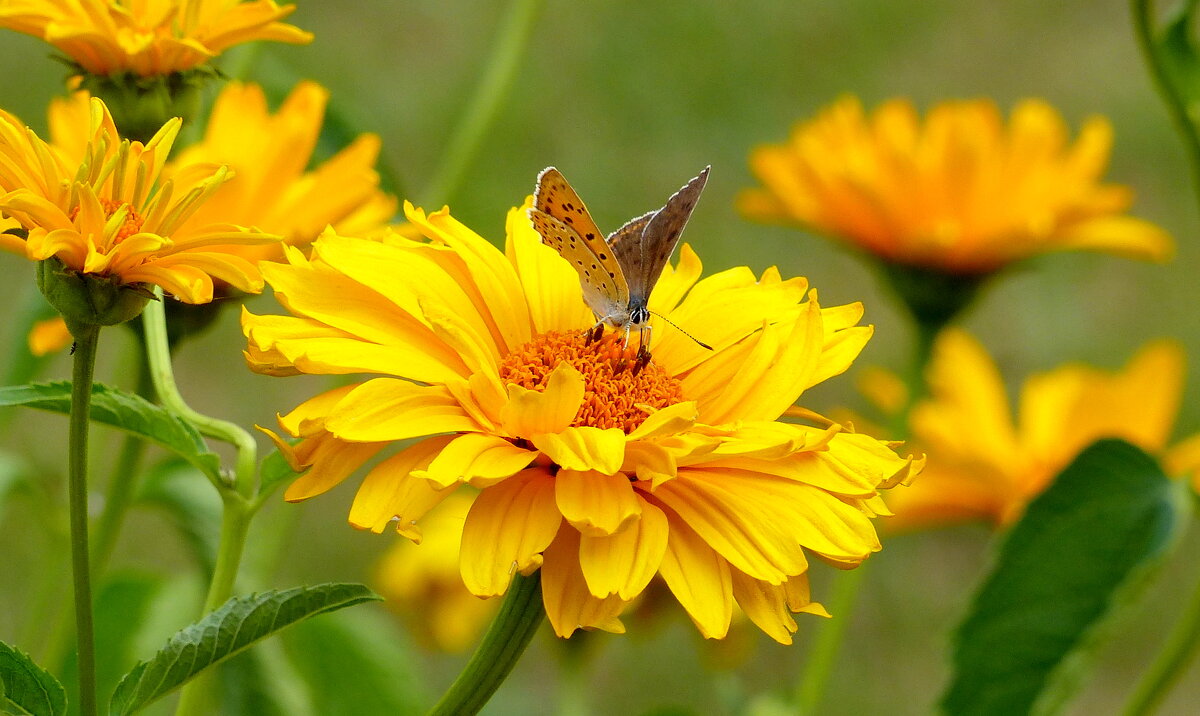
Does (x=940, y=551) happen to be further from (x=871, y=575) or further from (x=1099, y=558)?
(x=1099, y=558)

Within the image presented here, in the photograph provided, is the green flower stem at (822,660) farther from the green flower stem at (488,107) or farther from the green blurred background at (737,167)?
the green blurred background at (737,167)

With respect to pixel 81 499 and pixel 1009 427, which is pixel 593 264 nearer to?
pixel 81 499

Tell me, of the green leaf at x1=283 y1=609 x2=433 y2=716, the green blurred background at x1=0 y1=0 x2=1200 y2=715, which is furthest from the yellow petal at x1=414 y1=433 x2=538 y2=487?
the green blurred background at x1=0 y1=0 x2=1200 y2=715

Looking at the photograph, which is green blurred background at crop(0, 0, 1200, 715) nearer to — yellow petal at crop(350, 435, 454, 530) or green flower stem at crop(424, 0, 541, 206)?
green flower stem at crop(424, 0, 541, 206)

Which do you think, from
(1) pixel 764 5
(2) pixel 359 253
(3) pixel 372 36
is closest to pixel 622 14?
(1) pixel 764 5

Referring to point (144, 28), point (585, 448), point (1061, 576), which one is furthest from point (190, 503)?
point (1061, 576)

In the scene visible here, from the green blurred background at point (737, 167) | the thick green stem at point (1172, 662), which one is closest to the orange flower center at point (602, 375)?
the thick green stem at point (1172, 662)

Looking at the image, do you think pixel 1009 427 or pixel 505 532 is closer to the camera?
pixel 505 532

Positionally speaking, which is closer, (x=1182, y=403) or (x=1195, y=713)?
(x=1195, y=713)
